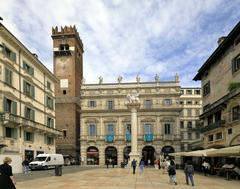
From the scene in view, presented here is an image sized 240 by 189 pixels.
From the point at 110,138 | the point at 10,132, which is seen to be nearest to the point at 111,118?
the point at 110,138

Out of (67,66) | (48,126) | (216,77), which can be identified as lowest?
(48,126)

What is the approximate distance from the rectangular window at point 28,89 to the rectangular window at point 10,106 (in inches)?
182

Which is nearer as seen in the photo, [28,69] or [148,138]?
[28,69]

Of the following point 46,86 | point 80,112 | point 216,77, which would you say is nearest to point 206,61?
point 216,77

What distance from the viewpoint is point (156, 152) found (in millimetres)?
83938

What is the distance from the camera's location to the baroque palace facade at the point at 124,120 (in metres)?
84.5

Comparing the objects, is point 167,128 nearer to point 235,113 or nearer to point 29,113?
point 29,113

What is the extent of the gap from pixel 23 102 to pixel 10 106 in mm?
4662

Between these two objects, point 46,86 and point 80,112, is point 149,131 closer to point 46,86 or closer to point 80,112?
point 80,112

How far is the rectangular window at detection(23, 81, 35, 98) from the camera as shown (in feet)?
175

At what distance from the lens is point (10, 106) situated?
1877 inches

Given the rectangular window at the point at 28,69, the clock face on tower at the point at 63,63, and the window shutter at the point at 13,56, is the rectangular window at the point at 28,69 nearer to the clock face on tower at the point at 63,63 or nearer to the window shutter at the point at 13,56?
the window shutter at the point at 13,56

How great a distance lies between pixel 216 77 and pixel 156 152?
36.9 m

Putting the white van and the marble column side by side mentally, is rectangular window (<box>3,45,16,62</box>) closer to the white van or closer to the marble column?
the white van
